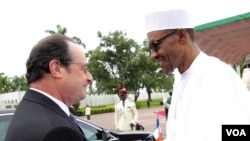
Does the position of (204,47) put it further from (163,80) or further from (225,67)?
(163,80)

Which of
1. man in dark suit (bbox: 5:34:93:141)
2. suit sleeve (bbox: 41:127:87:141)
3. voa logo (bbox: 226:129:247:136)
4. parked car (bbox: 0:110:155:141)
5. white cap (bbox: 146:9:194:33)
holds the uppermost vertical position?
white cap (bbox: 146:9:194:33)

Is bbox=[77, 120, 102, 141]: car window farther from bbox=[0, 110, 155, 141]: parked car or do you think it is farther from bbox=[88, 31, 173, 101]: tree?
bbox=[88, 31, 173, 101]: tree

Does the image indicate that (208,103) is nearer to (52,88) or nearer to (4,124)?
(52,88)

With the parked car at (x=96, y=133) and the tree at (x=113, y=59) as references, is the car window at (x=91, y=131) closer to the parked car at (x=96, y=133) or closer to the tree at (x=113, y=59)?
the parked car at (x=96, y=133)

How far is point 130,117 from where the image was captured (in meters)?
7.74

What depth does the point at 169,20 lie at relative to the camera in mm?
2199

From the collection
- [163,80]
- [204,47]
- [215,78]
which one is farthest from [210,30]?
[163,80]

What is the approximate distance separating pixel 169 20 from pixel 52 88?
785mm

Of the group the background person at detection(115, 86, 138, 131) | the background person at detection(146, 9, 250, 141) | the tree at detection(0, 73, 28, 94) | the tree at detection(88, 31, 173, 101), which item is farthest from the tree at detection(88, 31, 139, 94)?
the background person at detection(146, 9, 250, 141)

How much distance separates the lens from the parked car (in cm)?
479

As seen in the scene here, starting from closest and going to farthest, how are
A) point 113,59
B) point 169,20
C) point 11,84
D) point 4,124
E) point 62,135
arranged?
point 62,135
point 169,20
point 4,124
point 113,59
point 11,84

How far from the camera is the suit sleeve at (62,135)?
154cm

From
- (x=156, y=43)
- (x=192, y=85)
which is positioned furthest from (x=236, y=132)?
(x=156, y=43)

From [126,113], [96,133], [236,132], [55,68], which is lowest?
[96,133]
